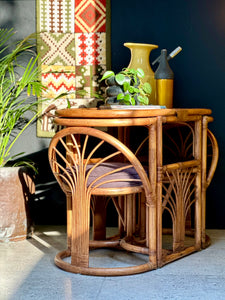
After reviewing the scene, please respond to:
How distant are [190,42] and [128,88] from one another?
75cm

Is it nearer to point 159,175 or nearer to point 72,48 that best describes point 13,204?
point 159,175

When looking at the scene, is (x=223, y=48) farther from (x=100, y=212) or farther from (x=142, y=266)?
(x=142, y=266)

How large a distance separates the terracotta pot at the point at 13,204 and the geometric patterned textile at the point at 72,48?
56cm

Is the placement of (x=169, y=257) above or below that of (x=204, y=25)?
below

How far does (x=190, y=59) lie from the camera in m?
3.36

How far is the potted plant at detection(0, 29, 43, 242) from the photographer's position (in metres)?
3.07

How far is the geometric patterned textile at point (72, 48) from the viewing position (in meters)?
3.39

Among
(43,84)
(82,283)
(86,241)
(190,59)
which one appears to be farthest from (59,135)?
(190,59)

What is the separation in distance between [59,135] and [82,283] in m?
0.70

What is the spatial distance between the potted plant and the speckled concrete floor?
0.24 metres

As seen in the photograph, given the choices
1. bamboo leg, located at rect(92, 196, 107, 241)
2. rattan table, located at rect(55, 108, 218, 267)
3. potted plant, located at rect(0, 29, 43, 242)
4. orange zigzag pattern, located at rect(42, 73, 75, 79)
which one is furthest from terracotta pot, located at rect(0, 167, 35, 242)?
orange zigzag pattern, located at rect(42, 73, 75, 79)

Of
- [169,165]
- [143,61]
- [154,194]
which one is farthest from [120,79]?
[154,194]

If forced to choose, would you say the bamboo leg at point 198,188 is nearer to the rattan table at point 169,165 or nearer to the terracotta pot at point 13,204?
the rattan table at point 169,165

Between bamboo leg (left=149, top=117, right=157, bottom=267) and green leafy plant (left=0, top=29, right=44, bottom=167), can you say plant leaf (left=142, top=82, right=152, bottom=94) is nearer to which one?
bamboo leg (left=149, top=117, right=157, bottom=267)
